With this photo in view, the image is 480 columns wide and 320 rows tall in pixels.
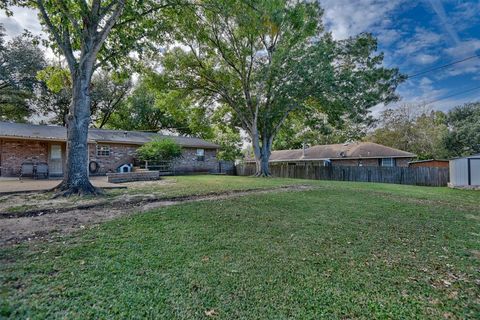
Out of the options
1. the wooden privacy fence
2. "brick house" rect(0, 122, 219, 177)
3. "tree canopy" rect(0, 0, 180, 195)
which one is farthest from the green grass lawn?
"brick house" rect(0, 122, 219, 177)

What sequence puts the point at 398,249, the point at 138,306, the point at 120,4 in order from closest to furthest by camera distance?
the point at 138,306, the point at 398,249, the point at 120,4

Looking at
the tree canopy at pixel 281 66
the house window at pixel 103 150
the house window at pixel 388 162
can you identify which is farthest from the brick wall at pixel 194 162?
the house window at pixel 388 162

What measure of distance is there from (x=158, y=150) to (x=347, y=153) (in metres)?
16.5

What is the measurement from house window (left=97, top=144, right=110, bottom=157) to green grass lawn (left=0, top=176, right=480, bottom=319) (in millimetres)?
13331

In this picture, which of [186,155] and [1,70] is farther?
[186,155]

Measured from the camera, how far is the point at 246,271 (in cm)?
253

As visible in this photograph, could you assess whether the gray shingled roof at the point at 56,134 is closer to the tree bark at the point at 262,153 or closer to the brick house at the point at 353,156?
the tree bark at the point at 262,153

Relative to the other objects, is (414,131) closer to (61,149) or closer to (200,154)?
(200,154)

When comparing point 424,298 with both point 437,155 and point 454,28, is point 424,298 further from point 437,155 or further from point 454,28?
point 437,155

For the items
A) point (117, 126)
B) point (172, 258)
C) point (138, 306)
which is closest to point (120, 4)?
point (172, 258)

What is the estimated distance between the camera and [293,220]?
15.2ft

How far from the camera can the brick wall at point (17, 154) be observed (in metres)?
12.4

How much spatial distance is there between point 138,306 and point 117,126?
86.7 ft

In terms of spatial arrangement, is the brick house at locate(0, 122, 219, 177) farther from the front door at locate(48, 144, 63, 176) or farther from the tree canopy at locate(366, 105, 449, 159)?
the tree canopy at locate(366, 105, 449, 159)
